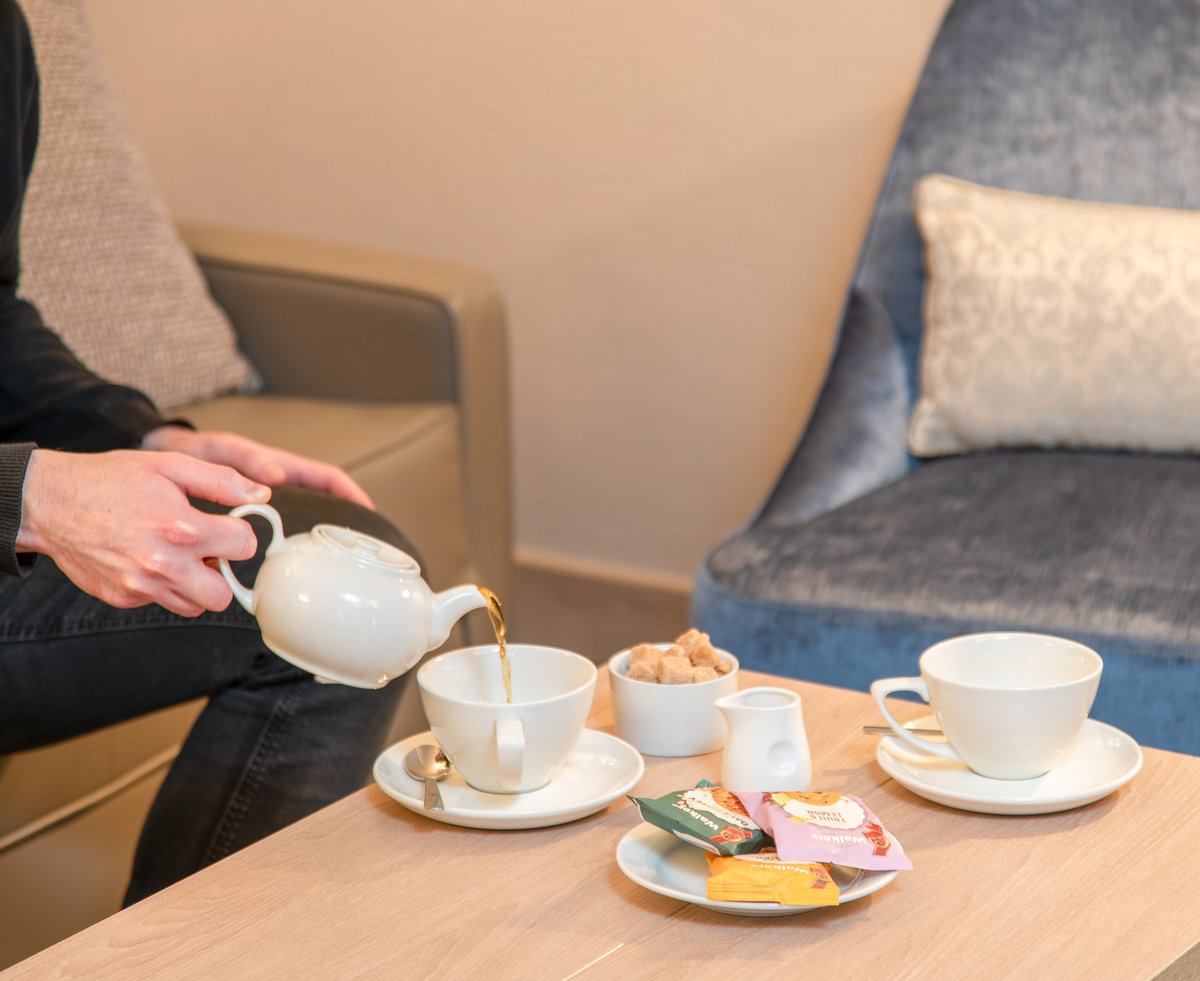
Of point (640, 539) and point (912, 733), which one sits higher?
point (912, 733)

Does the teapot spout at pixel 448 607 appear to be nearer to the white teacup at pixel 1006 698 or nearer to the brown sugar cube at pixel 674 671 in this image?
the brown sugar cube at pixel 674 671

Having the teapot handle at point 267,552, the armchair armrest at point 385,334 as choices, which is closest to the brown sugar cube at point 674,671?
the teapot handle at point 267,552

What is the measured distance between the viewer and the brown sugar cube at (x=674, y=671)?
92 centimetres

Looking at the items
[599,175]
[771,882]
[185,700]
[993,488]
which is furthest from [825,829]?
[599,175]

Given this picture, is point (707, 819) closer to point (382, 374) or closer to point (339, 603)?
point (339, 603)

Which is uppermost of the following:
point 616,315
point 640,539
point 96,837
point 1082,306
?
point 1082,306

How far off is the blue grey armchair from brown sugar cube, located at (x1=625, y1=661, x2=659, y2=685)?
37 centimetres

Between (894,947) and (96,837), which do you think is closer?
(894,947)

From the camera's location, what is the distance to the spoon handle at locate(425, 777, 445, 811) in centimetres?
82

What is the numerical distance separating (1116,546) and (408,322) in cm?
89

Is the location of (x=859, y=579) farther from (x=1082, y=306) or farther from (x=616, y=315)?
(x=616, y=315)

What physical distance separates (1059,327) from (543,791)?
935mm

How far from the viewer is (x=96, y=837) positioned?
1336 mm

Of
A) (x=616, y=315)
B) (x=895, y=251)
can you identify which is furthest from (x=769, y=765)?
(x=616, y=315)
